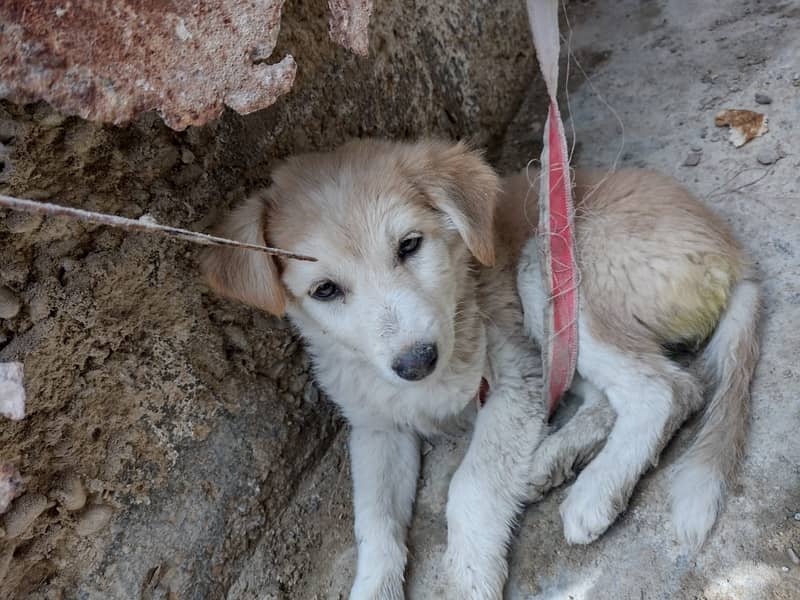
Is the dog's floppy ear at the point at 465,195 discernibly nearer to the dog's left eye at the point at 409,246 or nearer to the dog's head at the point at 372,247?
the dog's head at the point at 372,247

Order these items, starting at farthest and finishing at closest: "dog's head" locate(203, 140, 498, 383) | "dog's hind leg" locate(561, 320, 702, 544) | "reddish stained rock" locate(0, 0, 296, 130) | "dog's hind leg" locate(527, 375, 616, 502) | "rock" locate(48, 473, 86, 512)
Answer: "dog's hind leg" locate(527, 375, 616, 502), "dog's hind leg" locate(561, 320, 702, 544), "dog's head" locate(203, 140, 498, 383), "rock" locate(48, 473, 86, 512), "reddish stained rock" locate(0, 0, 296, 130)

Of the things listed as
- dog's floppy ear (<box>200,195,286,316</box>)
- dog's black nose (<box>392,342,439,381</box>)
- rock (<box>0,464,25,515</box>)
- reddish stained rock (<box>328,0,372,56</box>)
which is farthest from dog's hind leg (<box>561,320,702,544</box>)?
rock (<box>0,464,25,515</box>)

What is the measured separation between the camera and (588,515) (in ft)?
7.13

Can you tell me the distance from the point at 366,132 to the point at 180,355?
1.29 meters

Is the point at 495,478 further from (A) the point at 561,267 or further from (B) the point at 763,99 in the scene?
(B) the point at 763,99

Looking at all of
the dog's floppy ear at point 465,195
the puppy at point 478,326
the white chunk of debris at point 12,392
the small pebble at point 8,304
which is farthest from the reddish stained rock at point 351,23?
the white chunk of debris at point 12,392

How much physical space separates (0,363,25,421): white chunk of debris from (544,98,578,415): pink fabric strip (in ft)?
5.85

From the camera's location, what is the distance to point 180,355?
2303 millimetres

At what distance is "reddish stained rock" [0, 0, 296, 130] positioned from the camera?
1.61 m

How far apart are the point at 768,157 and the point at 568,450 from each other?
5.48ft

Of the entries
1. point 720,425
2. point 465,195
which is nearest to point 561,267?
point 465,195

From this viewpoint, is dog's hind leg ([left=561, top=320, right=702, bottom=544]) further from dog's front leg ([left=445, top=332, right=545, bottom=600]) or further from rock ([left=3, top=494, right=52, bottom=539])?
rock ([left=3, top=494, right=52, bottom=539])

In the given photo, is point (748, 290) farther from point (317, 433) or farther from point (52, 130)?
point (52, 130)

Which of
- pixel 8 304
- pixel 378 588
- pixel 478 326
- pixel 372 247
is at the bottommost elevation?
pixel 378 588
